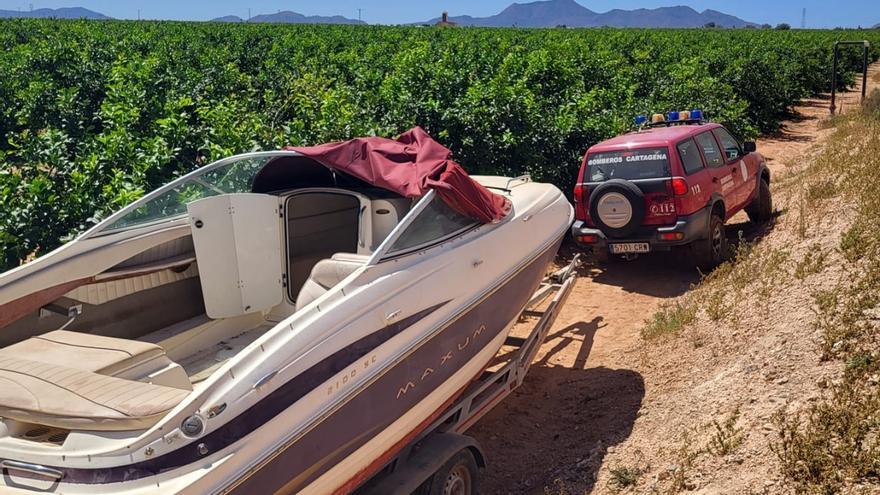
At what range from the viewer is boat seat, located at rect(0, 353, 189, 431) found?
351 cm

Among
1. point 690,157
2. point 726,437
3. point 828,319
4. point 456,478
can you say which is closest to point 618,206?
point 690,157

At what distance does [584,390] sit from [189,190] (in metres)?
3.76

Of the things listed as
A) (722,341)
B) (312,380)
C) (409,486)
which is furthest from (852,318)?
(312,380)

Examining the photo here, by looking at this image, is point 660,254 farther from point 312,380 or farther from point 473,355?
point 312,380

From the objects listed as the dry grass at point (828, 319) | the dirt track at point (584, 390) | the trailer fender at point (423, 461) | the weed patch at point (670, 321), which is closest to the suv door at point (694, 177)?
the dry grass at point (828, 319)

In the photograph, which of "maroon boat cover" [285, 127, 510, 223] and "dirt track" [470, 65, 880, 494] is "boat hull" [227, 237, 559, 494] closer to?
"maroon boat cover" [285, 127, 510, 223]

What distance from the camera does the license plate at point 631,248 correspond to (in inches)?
363

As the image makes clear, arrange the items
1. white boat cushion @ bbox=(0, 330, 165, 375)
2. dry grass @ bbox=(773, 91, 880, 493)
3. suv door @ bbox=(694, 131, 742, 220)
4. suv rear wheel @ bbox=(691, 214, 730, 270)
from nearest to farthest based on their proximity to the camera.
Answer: white boat cushion @ bbox=(0, 330, 165, 375)
dry grass @ bbox=(773, 91, 880, 493)
suv rear wheel @ bbox=(691, 214, 730, 270)
suv door @ bbox=(694, 131, 742, 220)

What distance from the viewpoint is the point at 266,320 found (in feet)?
20.2

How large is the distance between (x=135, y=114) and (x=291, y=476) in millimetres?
7390

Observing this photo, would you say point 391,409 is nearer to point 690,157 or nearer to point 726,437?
point 726,437

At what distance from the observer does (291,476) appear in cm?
380

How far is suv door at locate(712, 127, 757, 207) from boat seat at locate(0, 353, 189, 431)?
27.9 ft

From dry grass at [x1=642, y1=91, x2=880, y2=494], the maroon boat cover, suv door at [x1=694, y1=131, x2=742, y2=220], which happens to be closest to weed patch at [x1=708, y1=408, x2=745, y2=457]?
dry grass at [x1=642, y1=91, x2=880, y2=494]
